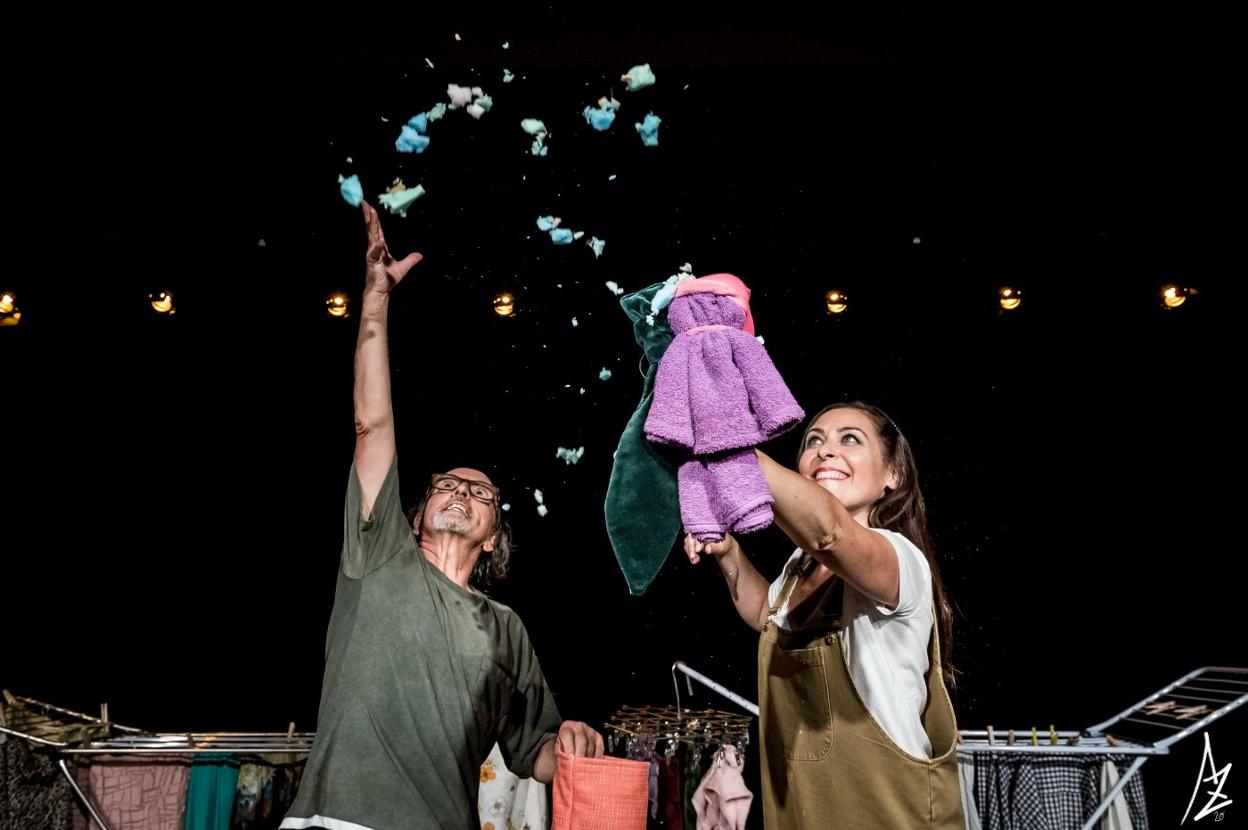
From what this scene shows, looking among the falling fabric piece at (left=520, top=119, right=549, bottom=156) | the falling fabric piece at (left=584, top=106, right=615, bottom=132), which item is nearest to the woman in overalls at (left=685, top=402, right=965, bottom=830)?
the falling fabric piece at (left=584, top=106, right=615, bottom=132)

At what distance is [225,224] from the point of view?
3719 mm

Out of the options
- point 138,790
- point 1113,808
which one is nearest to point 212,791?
point 138,790

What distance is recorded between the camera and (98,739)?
310 cm

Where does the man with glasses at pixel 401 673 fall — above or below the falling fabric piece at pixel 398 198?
below

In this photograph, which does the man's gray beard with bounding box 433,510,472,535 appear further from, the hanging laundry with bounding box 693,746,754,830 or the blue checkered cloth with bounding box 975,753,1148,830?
the blue checkered cloth with bounding box 975,753,1148,830

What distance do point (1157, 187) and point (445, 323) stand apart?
280 centimetres

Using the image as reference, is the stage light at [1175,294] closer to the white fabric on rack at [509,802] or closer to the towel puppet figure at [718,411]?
the white fabric on rack at [509,802]

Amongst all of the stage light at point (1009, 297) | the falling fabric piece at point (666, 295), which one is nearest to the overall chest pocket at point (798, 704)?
the falling fabric piece at point (666, 295)

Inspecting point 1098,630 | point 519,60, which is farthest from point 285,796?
point 1098,630

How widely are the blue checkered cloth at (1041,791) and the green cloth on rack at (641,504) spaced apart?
183cm

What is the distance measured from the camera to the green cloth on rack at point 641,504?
1.27 meters

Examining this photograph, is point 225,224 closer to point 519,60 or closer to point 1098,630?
point 519,60

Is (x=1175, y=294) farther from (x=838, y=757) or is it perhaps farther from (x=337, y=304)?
(x=337, y=304)

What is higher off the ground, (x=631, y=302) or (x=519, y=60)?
(x=519, y=60)
